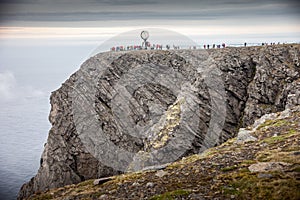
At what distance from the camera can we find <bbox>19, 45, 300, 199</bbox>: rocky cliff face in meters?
47.3

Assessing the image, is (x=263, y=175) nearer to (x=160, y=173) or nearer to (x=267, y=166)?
(x=267, y=166)

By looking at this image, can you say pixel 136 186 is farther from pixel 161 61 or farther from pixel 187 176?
pixel 161 61

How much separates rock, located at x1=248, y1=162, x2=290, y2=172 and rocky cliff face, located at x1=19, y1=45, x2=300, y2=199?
21.6 meters

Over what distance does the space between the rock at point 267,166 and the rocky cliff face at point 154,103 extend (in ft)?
70.7

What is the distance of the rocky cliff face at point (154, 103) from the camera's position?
47312mm

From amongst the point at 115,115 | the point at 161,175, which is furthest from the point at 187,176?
the point at 115,115

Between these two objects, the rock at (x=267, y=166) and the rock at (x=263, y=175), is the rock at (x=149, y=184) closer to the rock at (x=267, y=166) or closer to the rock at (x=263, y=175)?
the rock at (x=267, y=166)

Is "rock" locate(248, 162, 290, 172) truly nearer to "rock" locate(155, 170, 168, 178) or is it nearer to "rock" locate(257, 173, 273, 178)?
"rock" locate(257, 173, 273, 178)

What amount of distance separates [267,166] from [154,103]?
123ft

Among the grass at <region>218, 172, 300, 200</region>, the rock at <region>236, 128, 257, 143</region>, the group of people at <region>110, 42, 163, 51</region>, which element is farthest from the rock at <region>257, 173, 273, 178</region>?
the group of people at <region>110, 42, 163, 51</region>

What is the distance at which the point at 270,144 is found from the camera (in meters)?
26.6

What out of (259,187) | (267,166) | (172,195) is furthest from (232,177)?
(172,195)

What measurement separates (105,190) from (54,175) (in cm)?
3741

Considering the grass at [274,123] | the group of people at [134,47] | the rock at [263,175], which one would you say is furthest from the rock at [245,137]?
the group of people at [134,47]
